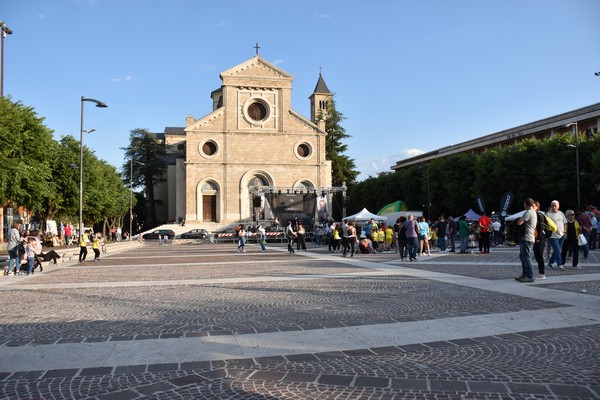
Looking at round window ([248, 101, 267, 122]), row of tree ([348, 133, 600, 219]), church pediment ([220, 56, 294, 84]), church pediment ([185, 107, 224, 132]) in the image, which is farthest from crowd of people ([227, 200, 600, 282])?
church pediment ([220, 56, 294, 84])

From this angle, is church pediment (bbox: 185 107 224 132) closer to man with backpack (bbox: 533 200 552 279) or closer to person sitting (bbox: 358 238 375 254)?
person sitting (bbox: 358 238 375 254)

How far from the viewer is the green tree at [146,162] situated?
69062 millimetres

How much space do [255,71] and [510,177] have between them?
31.7 metres

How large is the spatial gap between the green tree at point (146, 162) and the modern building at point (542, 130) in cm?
4154

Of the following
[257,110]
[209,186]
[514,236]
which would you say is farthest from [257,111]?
[514,236]

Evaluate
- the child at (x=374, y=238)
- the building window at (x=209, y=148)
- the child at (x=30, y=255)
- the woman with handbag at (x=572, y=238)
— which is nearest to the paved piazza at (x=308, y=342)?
the woman with handbag at (x=572, y=238)

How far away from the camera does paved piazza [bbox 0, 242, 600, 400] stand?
3.91 m

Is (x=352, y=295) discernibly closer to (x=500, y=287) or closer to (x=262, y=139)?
(x=500, y=287)

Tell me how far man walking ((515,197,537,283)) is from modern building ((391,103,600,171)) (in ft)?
109

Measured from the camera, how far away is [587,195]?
35.1m

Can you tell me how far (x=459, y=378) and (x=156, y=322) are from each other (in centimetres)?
399

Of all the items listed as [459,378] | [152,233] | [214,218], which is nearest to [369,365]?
[459,378]

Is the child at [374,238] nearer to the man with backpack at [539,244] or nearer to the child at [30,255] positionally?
the man with backpack at [539,244]

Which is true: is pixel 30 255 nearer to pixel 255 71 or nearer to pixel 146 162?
pixel 255 71
